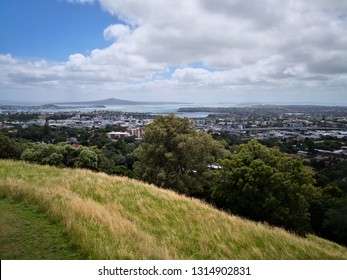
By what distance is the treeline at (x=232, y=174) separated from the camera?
17.2 m

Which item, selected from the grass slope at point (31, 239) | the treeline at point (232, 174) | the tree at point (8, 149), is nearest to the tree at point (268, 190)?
the treeline at point (232, 174)

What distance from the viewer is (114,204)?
9.18 metres

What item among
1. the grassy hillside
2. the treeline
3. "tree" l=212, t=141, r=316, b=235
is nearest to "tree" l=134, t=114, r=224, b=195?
the treeline

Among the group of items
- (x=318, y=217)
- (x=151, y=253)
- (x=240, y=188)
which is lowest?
(x=318, y=217)

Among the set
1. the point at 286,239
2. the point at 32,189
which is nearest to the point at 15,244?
the point at 32,189

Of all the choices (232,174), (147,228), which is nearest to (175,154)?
(232,174)

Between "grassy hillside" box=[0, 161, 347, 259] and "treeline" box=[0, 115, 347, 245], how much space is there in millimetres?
7928

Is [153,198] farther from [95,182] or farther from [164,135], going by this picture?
[164,135]

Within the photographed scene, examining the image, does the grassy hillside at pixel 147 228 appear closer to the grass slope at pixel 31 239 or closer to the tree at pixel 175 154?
the grass slope at pixel 31 239

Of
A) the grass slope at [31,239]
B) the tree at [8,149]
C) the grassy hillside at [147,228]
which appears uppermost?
the grass slope at [31,239]

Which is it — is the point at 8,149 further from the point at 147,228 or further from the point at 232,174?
the point at 147,228

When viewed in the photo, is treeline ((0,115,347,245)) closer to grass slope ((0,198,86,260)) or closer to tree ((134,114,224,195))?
tree ((134,114,224,195))

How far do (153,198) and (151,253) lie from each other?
5354mm

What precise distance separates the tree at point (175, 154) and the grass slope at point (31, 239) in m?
13.8
